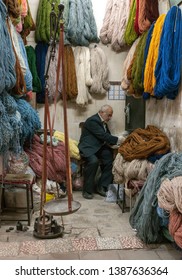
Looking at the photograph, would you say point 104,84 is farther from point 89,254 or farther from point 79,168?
point 89,254

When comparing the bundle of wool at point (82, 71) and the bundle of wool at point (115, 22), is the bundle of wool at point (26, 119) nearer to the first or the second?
the bundle of wool at point (82, 71)

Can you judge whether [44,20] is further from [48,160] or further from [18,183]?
[18,183]

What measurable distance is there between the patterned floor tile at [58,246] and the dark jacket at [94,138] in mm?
2297

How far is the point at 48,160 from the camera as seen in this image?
4883 mm

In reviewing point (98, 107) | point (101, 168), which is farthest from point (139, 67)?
point (101, 168)

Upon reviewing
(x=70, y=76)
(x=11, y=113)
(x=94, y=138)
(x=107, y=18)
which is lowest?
(x=94, y=138)

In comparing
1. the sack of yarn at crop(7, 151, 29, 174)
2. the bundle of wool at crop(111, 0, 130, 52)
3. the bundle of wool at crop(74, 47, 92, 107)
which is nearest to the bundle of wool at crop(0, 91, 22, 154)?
the sack of yarn at crop(7, 151, 29, 174)

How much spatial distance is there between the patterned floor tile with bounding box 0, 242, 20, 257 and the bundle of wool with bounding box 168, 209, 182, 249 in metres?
1.34

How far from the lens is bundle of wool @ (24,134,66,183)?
4762 mm

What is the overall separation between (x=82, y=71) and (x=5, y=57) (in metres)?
2.62

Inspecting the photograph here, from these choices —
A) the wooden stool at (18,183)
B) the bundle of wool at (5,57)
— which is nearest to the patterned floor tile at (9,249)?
the wooden stool at (18,183)

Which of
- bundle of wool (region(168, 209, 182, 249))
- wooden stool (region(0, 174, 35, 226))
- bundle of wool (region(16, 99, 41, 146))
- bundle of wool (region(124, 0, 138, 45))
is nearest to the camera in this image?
bundle of wool (region(168, 209, 182, 249))

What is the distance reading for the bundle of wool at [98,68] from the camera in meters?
5.88

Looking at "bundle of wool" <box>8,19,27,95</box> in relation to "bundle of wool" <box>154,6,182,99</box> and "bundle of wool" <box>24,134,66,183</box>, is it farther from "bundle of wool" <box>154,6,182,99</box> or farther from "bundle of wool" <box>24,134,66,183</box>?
"bundle of wool" <box>154,6,182,99</box>
